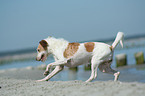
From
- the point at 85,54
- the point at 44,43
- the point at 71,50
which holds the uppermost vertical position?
the point at 44,43

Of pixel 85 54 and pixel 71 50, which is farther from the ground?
pixel 71 50

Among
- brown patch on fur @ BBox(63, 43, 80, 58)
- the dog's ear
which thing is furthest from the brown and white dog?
the dog's ear

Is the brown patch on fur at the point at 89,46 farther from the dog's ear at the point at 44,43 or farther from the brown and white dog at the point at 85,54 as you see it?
the dog's ear at the point at 44,43

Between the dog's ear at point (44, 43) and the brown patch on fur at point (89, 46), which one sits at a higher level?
the dog's ear at point (44, 43)

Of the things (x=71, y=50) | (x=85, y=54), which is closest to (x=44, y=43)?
(x=71, y=50)

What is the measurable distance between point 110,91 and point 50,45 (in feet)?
10.8

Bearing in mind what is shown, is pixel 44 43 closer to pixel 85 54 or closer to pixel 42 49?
pixel 42 49

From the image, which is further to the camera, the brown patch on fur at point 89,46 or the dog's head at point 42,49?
the dog's head at point 42,49

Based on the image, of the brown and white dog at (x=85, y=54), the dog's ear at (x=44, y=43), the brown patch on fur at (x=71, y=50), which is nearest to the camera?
the brown and white dog at (x=85, y=54)

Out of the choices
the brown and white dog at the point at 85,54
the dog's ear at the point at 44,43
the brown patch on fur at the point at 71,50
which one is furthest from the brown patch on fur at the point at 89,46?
the dog's ear at the point at 44,43

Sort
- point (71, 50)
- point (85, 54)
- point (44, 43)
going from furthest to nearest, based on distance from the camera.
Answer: point (44, 43) → point (71, 50) → point (85, 54)

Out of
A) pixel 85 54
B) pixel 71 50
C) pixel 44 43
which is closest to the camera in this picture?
pixel 85 54

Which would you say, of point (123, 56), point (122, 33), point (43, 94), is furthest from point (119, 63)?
point (43, 94)

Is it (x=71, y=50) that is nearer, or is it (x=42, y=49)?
(x=71, y=50)
